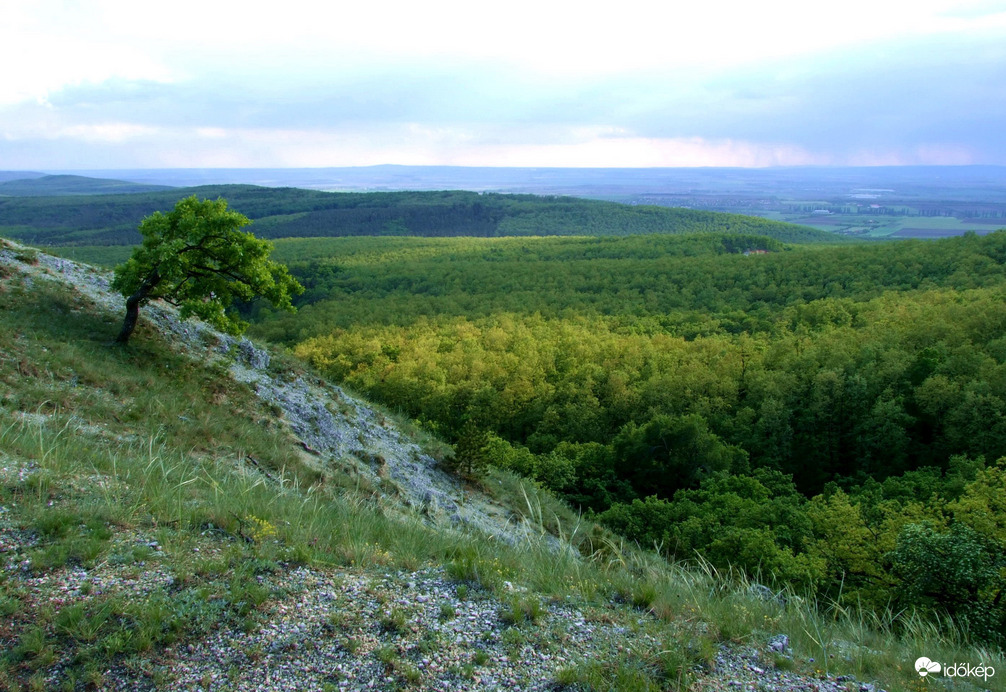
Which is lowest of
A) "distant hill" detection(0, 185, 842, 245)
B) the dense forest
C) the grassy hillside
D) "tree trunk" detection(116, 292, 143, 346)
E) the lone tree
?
the dense forest

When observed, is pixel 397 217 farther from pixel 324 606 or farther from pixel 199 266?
pixel 324 606

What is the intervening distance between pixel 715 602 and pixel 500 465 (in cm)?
2125

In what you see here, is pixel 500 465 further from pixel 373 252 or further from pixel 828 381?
pixel 373 252

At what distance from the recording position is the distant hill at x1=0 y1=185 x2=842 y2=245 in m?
120

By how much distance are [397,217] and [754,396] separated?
12330 centimetres

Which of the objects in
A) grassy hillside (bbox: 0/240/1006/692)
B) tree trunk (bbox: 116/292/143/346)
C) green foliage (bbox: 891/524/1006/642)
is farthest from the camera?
tree trunk (bbox: 116/292/143/346)

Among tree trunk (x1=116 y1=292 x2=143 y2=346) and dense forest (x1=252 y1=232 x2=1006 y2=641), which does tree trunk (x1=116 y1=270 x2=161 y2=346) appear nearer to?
tree trunk (x1=116 y1=292 x2=143 y2=346)

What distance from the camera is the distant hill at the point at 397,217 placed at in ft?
394

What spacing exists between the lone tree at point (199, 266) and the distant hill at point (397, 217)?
107817 millimetres

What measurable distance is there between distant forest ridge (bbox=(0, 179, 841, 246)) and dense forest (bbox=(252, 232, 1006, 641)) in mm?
62166

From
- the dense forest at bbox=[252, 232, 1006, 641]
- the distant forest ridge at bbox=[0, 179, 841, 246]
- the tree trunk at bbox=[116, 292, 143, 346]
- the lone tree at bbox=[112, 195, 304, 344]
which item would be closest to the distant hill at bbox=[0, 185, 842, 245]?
the distant forest ridge at bbox=[0, 179, 841, 246]

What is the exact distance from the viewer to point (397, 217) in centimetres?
14600

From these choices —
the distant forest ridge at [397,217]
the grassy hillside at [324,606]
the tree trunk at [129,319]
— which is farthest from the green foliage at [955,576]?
the distant forest ridge at [397,217]

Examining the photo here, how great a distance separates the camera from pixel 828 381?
32500 mm
